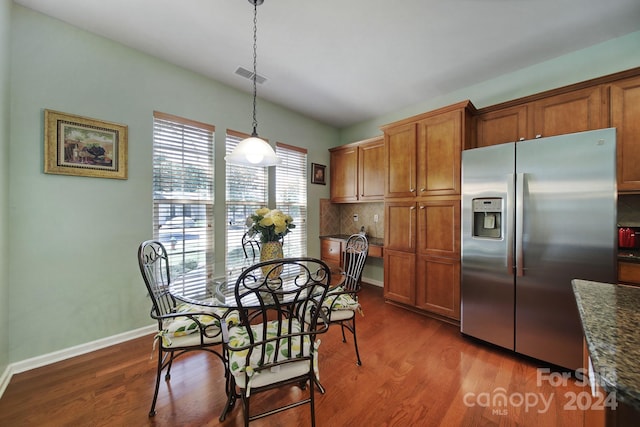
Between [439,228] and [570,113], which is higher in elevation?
[570,113]

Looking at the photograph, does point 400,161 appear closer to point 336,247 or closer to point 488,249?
point 488,249

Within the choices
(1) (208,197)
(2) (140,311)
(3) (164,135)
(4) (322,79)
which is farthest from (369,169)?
(2) (140,311)

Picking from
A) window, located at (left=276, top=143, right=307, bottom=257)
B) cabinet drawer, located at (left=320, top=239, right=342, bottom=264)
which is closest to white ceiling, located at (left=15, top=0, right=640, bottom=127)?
window, located at (left=276, top=143, right=307, bottom=257)

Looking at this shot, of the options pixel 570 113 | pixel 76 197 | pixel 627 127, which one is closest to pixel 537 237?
pixel 627 127

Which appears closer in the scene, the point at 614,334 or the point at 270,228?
the point at 614,334

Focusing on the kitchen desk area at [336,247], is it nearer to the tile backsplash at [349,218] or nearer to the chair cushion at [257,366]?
the tile backsplash at [349,218]

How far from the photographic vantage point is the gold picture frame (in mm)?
1982

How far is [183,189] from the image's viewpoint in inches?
106

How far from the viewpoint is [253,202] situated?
3330mm

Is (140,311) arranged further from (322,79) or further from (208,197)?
(322,79)

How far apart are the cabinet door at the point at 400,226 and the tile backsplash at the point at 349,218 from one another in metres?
0.76

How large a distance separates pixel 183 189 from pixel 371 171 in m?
2.63

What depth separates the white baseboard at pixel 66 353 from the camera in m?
1.79

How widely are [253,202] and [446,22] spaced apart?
9.21ft
